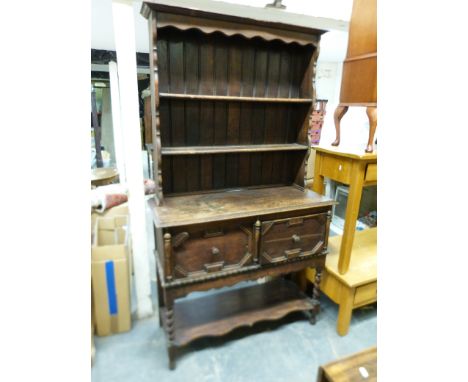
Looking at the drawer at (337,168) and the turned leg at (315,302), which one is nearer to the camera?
the drawer at (337,168)

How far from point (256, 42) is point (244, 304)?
1.77 m

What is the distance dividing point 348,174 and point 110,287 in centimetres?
168

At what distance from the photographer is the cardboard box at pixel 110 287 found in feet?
5.90

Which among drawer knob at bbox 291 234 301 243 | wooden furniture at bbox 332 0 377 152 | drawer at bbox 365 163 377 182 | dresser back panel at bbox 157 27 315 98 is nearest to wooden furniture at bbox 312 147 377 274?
drawer at bbox 365 163 377 182

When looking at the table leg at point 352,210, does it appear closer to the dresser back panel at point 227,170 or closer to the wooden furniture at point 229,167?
the wooden furniture at point 229,167

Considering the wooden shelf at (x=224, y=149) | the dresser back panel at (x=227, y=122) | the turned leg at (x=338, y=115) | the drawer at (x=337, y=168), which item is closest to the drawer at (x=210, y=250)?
the wooden shelf at (x=224, y=149)

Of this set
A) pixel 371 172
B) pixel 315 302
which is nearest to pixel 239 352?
pixel 315 302

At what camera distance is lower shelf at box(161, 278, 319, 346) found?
180 cm

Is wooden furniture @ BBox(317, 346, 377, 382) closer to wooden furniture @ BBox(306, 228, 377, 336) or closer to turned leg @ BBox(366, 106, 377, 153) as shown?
wooden furniture @ BBox(306, 228, 377, 336)

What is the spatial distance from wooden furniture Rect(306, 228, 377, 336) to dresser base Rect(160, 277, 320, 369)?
0.53 ft

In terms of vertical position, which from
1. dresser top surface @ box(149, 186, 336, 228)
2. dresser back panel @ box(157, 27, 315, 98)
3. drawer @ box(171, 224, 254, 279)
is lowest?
drawer @ box(171, 224, 254, 279)

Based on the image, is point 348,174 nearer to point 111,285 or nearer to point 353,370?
point 353,370

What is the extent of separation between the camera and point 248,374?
168 centimetres
